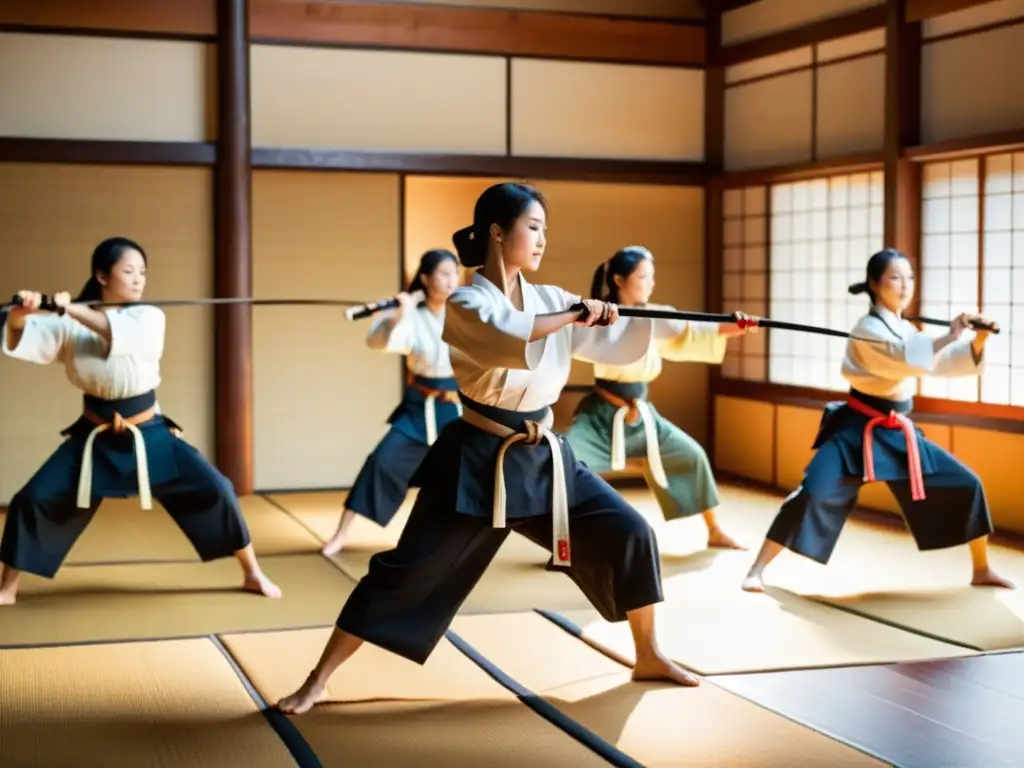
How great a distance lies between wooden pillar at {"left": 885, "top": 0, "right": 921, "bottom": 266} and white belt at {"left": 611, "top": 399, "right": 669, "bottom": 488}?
1.65m

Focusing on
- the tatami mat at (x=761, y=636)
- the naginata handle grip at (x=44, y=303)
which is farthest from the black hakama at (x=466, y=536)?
the naginata handle grip at (x=44, y=303)

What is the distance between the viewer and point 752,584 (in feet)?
15.7

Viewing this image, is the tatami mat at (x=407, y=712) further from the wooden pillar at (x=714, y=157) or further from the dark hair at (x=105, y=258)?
the wooden pillar at (x=714, y=157)

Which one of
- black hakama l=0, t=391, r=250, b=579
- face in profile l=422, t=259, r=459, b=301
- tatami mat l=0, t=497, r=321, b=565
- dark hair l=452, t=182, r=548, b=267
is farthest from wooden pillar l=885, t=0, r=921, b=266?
dark hair l=452, t=182, r=548, b=267

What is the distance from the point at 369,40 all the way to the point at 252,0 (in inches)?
23.4

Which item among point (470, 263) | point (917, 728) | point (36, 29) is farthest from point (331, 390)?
point (917, 728)

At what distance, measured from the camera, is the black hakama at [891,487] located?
4766mm

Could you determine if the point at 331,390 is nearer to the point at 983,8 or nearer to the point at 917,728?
the point at 983,8

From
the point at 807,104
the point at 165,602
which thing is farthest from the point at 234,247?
the point at 807,104

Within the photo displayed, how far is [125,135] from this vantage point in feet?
22.7

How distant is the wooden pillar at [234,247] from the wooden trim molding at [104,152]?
136mm

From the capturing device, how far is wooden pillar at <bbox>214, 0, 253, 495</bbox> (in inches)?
275

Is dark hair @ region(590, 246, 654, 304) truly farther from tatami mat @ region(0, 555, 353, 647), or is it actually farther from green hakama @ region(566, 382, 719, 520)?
tatami mat @ region(0, 555, 353, 647)

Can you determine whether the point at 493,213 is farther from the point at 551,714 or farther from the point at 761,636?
the point at 761,636
